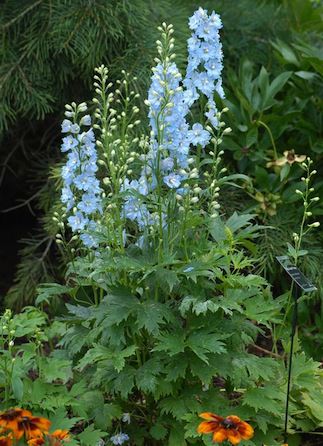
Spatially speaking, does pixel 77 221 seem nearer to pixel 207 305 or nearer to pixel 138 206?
pixel 138 206

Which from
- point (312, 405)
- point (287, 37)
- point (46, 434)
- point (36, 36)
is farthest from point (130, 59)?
point (46, 434)

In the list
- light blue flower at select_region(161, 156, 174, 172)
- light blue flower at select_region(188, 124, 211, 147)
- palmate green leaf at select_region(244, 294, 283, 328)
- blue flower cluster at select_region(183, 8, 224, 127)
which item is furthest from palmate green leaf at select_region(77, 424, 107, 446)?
blue flower cluster at select_region(183, 8, 224, 127)

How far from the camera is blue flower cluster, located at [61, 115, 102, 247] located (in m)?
2.56

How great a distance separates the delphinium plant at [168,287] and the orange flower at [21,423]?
0.32 meters

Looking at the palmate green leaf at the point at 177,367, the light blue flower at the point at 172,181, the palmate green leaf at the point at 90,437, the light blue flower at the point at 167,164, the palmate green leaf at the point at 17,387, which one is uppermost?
the light blue flower at the point at 167,164

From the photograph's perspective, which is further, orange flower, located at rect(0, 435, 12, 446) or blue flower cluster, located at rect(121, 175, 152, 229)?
blue flower cluster, located at rect(121, 175, 152, 229)

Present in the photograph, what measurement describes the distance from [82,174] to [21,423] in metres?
0.82

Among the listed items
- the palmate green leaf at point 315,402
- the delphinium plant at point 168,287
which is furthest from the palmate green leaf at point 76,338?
the palmate green leaf at point 315,402

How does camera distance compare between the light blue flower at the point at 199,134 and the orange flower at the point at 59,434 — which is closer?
the orange flower at the point at 59,434

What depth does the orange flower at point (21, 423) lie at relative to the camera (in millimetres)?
2156

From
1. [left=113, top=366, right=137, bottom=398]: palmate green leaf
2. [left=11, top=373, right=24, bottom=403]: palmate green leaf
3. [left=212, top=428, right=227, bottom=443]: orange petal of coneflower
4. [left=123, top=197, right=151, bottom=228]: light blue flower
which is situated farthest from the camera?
[left=123, top=197, right=151, bottom=228]: light blue flower

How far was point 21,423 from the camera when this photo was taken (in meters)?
2.19

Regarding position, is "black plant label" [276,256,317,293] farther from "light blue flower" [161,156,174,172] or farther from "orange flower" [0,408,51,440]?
"orange flower" [0,408,51,440]

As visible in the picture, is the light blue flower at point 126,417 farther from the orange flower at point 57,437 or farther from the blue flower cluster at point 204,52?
the blue flower cluster at point 204,52
